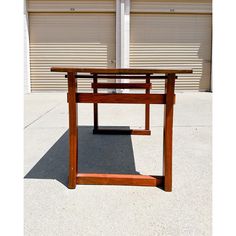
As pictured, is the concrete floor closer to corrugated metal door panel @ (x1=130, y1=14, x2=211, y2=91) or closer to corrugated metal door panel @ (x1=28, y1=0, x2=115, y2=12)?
corrugated metal door panel @ (x1=130, y1=14, x2=211, y2=91)

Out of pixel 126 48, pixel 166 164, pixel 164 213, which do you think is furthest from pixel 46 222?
pixel 126 48

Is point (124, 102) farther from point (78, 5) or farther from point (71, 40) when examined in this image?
point (78, 5)

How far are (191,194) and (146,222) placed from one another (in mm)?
652

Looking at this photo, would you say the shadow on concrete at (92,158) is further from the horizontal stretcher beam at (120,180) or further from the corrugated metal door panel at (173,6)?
the corrugated metal door panel at (173,6)

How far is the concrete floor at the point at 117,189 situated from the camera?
2109 millimetres

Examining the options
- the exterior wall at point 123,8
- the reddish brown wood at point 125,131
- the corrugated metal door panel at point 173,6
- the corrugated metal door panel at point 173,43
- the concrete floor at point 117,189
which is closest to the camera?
the concrete floor at point 117,189

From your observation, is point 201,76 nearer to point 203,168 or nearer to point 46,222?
point 203,168

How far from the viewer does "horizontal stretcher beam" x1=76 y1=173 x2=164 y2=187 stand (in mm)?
2801

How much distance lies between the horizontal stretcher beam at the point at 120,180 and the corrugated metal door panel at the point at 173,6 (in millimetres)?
8977

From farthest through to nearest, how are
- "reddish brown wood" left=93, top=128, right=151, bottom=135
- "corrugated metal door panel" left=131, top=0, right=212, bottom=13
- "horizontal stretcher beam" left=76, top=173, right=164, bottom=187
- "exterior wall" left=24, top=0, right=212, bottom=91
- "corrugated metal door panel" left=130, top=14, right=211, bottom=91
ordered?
"corrugated metal door panel" left=130, top=14, right=211, bottom=91, "corrugated metal door panel" left=131, top=0, right=212, bottom=13, "exterior wall" left=24, top=0, right=212, bottom=91, "reddish brown wood" left=93, top=128, right=151, bottom=135, "horizontal stretcher beam" left=76, top=173, right=164, bottom=187

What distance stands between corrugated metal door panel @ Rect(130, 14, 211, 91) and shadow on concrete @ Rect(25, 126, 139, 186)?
6.78 m

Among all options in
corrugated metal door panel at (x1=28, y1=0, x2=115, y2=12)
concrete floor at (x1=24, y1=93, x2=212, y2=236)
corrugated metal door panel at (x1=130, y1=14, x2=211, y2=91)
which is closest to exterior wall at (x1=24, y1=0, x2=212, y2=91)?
corrugated metal door panel at (x1=28, y1=0, x2=115, y2=12)

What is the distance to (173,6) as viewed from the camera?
1066 cm

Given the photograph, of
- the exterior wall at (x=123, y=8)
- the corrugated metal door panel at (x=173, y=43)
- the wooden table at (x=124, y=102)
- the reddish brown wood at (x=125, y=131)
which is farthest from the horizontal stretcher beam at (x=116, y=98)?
the corrugated metal door panel at (x=173, y=43)
